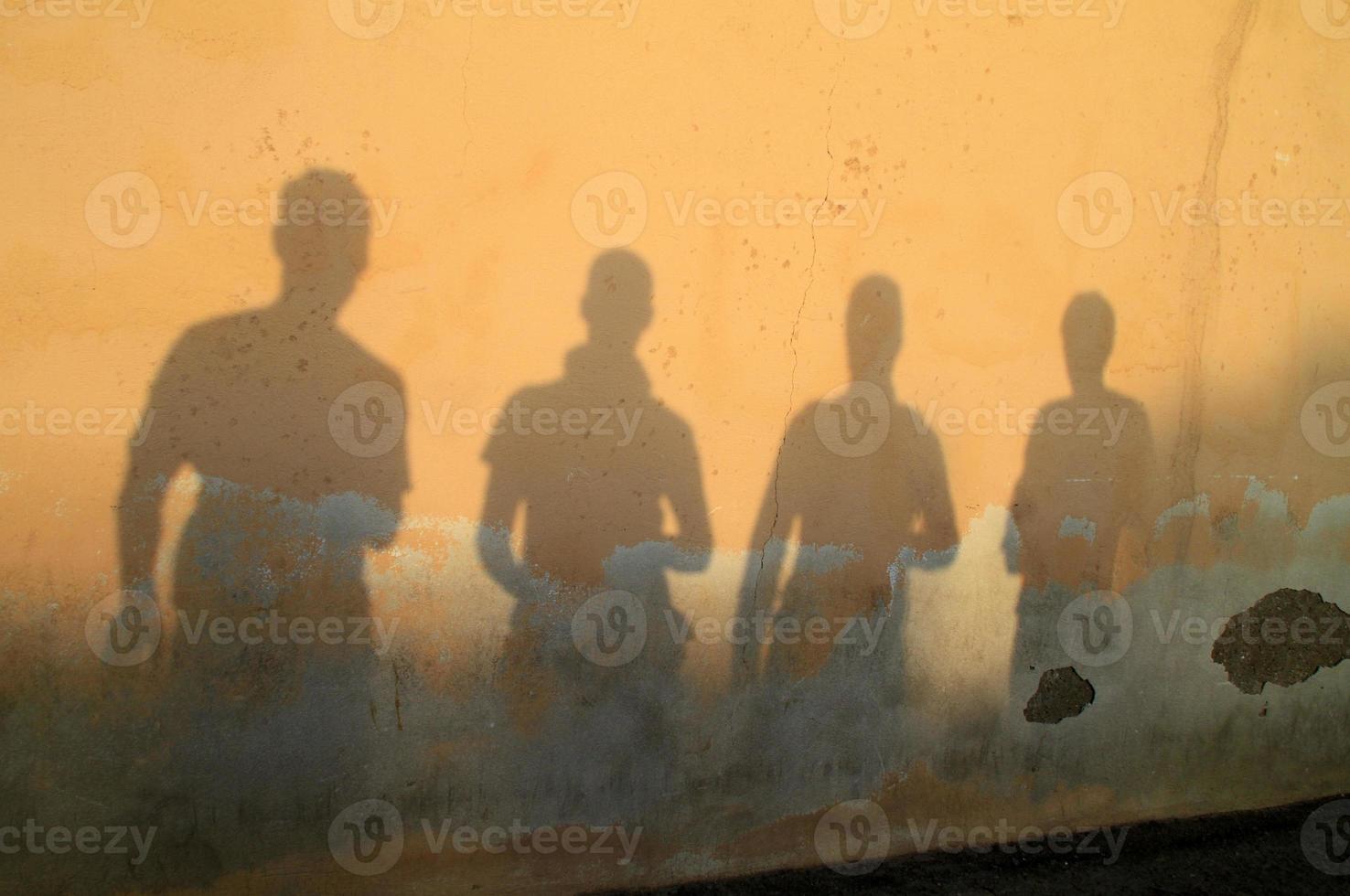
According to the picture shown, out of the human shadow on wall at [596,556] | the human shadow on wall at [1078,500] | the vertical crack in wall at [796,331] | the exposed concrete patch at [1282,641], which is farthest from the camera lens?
the exposed concrete patch at [1282,641]

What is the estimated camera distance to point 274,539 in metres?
3.18

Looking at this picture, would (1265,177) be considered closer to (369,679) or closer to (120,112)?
(369,679)

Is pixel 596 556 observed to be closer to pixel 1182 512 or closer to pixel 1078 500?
pixel 1078 500

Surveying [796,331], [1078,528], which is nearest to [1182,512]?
[1078,528]

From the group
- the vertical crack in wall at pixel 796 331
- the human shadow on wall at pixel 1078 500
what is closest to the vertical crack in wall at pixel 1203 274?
the human shadow on wall at pixel 1078 500

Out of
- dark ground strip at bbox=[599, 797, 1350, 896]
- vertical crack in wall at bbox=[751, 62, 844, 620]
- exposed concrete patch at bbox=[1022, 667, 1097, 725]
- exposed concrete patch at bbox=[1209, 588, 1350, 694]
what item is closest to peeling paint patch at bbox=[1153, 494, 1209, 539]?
exposed concrete patch at bbox=[1209, 588, 1350, 694]

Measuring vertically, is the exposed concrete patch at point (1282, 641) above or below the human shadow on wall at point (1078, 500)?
below

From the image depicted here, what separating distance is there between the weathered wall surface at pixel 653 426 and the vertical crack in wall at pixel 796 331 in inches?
0.7

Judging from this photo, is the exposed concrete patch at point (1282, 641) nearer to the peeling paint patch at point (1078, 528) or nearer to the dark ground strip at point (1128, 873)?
the dark ground strip at point (1128, 873)

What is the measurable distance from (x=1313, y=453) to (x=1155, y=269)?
128cm

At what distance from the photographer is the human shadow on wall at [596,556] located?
11.0 feet

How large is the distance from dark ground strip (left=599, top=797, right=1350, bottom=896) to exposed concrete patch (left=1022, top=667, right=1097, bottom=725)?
2.03 feet

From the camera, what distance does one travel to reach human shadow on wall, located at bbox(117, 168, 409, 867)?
310 cm

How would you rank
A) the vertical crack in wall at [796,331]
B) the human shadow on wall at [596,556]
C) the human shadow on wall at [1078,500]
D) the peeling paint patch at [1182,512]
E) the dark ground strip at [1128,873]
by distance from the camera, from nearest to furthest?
the human shadow on wall at [596,556]
the vertical crack in wall at [796,331]
the dark ground strip at [1128,873]
the human shadow on wall at [1078,500]
the peeling paint patch at [1182,512]
